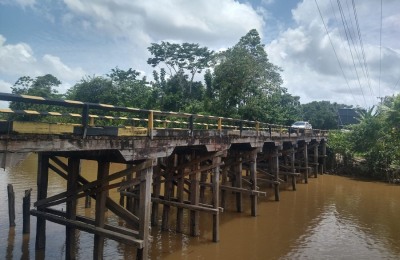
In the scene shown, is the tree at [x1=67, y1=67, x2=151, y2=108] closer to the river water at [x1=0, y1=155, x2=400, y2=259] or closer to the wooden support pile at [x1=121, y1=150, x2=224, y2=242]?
the river water at [x1=0, y1=155, x2=400, y2=259]

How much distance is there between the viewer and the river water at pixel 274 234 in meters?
10.3

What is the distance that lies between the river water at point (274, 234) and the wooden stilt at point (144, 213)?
2857 millimetres

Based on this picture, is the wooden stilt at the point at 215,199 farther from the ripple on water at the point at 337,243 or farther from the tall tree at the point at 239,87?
the tall tree at the point at 239,87

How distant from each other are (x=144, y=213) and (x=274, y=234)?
7045 mm

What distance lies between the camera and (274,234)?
12680 millimetres

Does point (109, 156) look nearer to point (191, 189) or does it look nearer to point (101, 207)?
point (101, 207)

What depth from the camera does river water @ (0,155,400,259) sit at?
1032cm

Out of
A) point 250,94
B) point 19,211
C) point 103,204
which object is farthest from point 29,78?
point 103,204

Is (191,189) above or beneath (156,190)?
above

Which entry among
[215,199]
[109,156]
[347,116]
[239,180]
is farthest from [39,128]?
[347,116]

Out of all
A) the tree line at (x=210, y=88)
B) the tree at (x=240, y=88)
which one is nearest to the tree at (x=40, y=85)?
the tree line at (x=210, y=88)

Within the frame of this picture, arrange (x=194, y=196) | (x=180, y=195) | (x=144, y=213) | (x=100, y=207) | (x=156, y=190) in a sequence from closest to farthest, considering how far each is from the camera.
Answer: (x=144, y=213) < (x=100, y=207) < (x=194, y=196) < (x=180, y=195) < (x=156, y=190)

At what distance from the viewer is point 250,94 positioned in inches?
1248

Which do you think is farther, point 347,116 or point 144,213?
point 347,116
